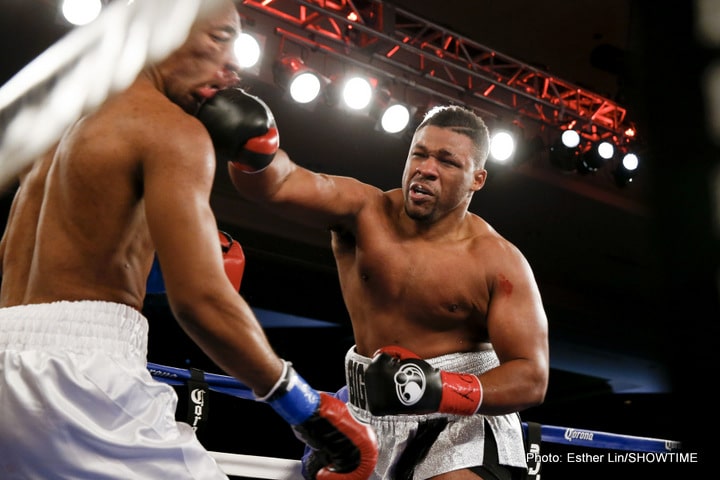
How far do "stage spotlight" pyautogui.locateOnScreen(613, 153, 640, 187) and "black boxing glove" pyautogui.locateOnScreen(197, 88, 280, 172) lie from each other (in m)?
4.94

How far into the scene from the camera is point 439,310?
2232 mm

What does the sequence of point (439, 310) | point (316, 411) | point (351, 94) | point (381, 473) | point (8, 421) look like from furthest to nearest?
point (351, 94) → point (439, 310) → point (381, 473) → point (316, 411) → point (8, 421)

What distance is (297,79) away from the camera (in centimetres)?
461

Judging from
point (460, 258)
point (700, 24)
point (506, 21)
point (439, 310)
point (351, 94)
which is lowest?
point (700, 24)

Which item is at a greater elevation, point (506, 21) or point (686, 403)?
point (506, 21)

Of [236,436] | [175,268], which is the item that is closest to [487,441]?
[175,268]

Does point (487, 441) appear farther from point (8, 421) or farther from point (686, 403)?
point (686, 403)

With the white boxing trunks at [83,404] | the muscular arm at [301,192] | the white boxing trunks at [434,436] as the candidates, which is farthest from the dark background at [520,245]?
the white boxing trunks at [83,404]

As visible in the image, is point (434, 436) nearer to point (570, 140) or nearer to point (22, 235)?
point (22, 235)

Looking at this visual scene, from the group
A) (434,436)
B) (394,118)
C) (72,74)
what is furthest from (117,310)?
(394,118)

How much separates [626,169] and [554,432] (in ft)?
11.7

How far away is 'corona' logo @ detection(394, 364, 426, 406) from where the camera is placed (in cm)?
190

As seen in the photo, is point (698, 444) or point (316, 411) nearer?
point (698, 444)

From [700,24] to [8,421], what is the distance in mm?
1126
